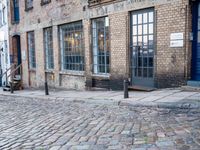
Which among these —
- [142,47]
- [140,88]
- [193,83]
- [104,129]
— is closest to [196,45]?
[193,83]

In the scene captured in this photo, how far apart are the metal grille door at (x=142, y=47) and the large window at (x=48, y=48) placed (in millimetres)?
7032

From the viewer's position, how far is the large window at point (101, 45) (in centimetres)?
1296

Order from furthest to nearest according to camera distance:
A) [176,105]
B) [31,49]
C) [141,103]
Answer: [31,49] → [141,103] → [176,105]

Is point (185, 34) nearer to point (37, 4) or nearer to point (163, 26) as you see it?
point (163, 26)

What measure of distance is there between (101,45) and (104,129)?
7459 millimetres

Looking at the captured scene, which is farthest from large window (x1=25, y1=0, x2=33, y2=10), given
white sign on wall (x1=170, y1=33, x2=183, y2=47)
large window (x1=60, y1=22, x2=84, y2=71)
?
white sign on wall (x1=170, y1=33, x2=183, y2=47)

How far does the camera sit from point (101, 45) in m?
13.4

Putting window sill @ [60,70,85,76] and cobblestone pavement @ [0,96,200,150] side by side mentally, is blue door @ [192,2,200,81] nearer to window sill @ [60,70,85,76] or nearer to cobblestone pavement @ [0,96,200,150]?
cobblestone pavement @ [0,96,200,150]

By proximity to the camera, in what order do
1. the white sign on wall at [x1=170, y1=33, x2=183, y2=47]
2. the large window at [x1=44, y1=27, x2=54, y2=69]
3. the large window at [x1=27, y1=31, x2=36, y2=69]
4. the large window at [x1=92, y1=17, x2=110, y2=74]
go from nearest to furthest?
the white sign on wall at [x1=170, y1=33, x2=183, y2=47], the large window at [x1=92, y1=17, x2=110, y2=74], the large window at [x1=44, y1=27, x2=54, y2=69], the large window at [x1=27, y1=31, x2=36, y2=69]

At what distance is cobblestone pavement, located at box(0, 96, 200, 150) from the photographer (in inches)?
209

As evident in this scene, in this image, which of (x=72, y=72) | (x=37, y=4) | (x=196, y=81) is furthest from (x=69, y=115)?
(x=37, y=4)

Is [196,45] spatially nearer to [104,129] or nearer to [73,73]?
[104,129]

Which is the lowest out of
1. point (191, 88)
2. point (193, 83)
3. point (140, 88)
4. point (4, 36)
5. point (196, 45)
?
point (140, 88)

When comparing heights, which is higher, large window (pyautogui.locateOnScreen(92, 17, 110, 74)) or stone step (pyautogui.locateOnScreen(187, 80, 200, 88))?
large window (pyautogui.locateOnScreen(92, 17, 110, 74))
